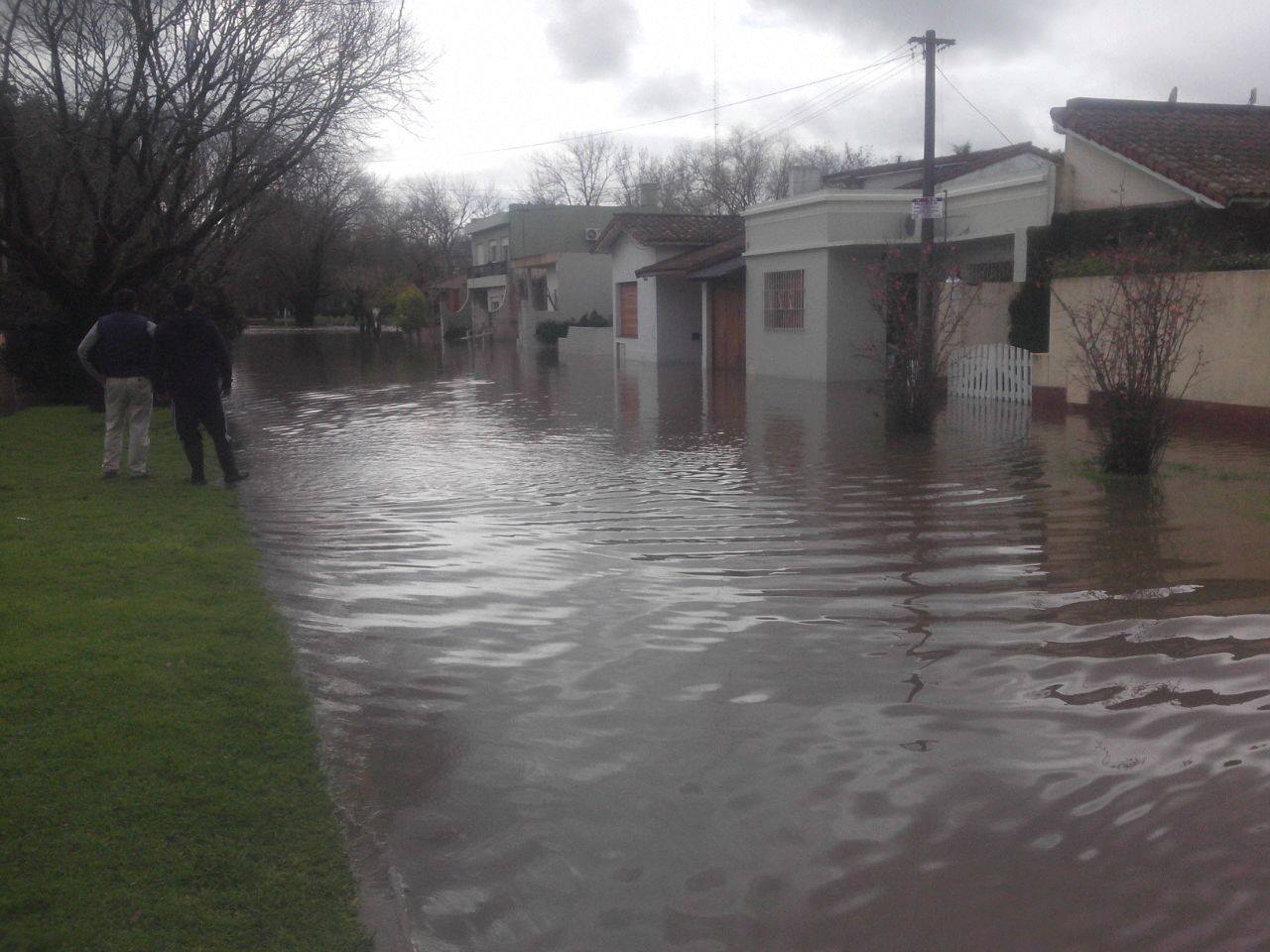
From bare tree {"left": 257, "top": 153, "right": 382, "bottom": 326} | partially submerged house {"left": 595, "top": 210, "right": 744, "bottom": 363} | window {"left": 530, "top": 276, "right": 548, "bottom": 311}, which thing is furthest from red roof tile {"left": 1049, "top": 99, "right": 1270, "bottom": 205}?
window {"left": 530, "top": 276, "right": 548, "bottom": 311}

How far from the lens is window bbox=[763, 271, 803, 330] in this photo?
26188 millimetres

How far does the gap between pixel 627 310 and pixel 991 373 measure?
1982 centimetres

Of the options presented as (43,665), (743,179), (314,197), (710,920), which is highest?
(743,179)

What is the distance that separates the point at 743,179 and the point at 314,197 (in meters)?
45.6

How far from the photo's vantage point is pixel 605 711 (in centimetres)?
539

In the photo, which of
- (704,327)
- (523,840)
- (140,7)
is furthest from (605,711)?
(704,327)

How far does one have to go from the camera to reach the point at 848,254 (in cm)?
2467

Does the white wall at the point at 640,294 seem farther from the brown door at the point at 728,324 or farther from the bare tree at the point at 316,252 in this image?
the bare tree at the point at 316,252

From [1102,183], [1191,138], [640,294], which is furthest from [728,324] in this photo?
[1191,138]

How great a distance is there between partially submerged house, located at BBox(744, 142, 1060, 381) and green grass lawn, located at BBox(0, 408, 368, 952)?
14977 mm

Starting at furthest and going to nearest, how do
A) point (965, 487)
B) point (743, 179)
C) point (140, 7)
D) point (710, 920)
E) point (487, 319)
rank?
point (743, 179) < point (487, 319) < point (140, 7) < point (965, 487) < point (710, 920)

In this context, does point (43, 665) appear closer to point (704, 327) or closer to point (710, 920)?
point (710, 920)

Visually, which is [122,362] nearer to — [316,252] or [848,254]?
[848,254]

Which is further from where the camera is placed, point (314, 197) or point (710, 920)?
point (314, 197)
